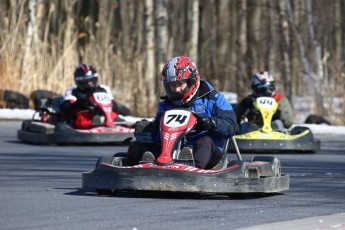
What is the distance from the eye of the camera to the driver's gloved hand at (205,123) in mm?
10375

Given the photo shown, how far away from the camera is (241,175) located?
32.6 ft

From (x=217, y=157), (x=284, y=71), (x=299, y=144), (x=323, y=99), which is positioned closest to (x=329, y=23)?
(x=284, y=71)

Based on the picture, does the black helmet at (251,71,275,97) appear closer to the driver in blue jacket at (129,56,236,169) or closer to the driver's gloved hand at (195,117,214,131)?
the driver in blue jacket at (129,56,236,169)

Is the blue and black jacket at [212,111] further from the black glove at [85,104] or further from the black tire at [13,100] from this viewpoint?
the black tire at [13,100]

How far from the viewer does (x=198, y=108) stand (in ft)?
35.9

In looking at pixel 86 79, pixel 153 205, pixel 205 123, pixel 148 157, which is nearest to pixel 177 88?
pixel 205 123

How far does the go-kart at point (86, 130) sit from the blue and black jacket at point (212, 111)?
22.1ft

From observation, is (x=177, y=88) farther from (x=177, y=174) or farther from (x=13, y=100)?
(x=13, y=100)

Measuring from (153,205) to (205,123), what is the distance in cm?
128

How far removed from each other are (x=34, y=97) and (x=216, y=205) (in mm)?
13597

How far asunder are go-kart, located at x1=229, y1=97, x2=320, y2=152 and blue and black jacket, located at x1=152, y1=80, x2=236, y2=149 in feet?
19.3

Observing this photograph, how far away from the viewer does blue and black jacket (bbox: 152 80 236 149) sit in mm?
10703

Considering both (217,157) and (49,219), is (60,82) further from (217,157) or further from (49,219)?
(49,219)

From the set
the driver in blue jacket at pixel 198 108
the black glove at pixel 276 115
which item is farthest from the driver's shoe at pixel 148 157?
the black glove at pixel 276 115
